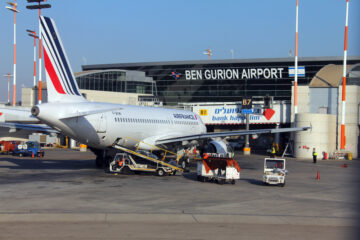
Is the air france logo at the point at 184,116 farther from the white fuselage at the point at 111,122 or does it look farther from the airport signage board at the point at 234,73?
the airport signage board at the point at 234,73

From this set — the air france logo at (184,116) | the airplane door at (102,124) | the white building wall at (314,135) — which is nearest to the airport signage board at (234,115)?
the white building wall at (314,135)

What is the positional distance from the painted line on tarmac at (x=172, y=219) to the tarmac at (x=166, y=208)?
0.04m

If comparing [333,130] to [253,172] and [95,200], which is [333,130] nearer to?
[253,172]

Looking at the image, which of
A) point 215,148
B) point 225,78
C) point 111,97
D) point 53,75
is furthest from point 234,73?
point 53,75

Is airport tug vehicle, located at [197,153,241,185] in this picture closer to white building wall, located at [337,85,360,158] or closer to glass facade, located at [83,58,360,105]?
white building wall, located at [337,85,360,158]

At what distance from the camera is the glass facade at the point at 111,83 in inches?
3258

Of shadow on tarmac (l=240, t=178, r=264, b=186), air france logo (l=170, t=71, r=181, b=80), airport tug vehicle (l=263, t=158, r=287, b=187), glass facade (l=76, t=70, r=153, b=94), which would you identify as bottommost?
shadow on tarmac (l=240, t=178, r=264, b=186)

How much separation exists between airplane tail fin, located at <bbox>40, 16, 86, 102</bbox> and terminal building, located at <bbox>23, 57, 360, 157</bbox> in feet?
113

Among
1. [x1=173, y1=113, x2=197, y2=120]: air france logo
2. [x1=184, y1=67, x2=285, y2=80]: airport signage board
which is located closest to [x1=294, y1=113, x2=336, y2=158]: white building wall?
[x1=173, y1=113, x2=197, y2=120]: air france logo

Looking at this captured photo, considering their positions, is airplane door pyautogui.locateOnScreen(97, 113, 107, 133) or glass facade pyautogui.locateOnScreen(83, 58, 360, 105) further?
glass facade pyautogui.locateOnScreen(83, 58, 360, 105)

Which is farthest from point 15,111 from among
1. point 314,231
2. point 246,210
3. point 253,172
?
point 314,231

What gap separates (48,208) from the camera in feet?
65.1

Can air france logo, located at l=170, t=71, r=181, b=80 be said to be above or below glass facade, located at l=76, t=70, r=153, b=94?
above

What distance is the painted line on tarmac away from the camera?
57.4ft
